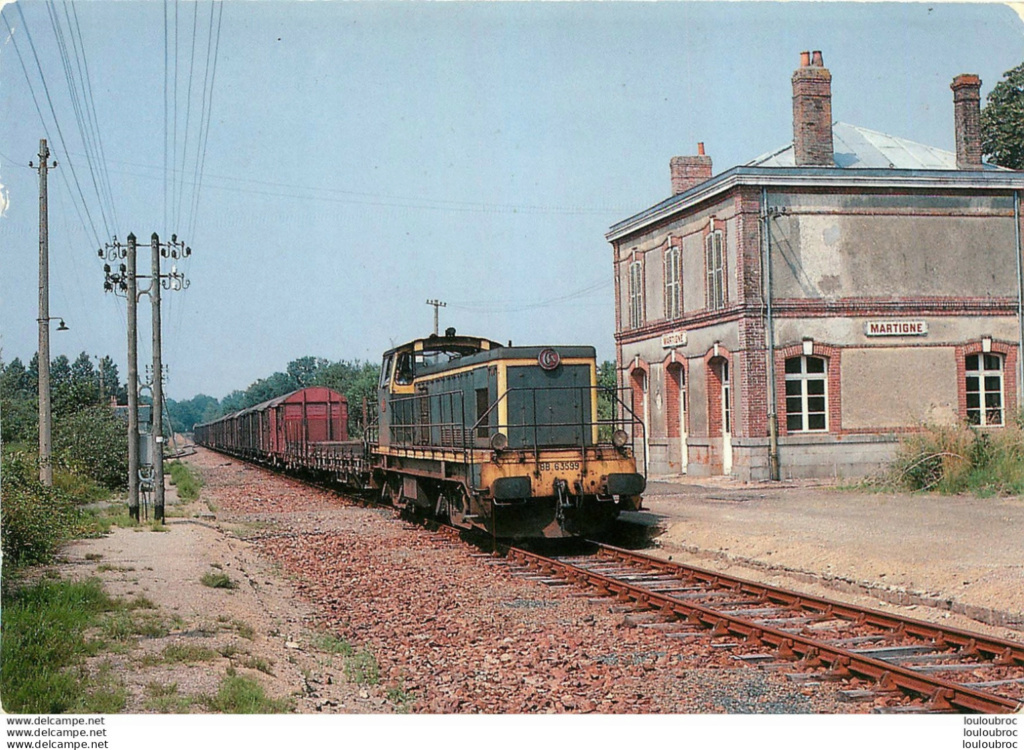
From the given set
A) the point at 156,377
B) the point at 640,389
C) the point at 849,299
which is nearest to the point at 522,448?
the point at 156,377

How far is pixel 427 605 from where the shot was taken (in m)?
11.3

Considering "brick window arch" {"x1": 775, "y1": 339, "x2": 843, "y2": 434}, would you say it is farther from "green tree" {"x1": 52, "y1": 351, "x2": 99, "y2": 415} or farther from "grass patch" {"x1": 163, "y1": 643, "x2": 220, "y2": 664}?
"green tree" {"x1": 52, "y1": 351, "x2": 99, "y2": 415}

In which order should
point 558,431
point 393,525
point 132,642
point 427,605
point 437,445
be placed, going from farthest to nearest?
point 393,525 → point 437,445 → point 558,431 → point 427,605 → point 132,642

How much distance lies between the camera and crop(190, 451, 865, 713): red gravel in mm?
7398

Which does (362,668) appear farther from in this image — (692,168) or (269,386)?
(269,386)

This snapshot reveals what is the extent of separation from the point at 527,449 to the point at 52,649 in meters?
7.65

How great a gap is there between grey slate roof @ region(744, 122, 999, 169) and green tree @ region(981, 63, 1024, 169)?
7.70m

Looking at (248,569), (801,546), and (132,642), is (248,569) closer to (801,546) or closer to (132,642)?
(132,642)

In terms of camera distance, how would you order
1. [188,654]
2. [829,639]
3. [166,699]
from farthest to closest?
[829,639], [188,654], [166,699]

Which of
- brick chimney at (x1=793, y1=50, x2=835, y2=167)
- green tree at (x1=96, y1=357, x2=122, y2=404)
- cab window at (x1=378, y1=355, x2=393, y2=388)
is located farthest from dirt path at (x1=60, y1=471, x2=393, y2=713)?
green tree at (x1=96, y1=357, x2=122, y2=404)

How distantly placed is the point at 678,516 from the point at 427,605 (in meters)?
7.45

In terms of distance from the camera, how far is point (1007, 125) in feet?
117

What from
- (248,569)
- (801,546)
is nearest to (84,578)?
(248,569)

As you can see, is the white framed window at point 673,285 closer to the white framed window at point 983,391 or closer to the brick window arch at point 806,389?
the brick window arch at point 806,389
